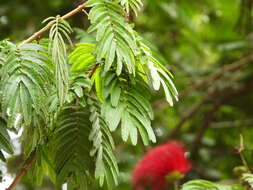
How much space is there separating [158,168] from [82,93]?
0.96 m

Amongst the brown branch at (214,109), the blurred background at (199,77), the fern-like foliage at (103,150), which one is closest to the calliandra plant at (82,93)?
the fern-like foliage at (103,150)

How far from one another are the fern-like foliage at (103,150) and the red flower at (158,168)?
84cm

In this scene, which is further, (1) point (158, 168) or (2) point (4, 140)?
(1) point (158, 168)

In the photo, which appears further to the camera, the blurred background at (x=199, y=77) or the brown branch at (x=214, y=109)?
the blurred background at (x=199, y=77)

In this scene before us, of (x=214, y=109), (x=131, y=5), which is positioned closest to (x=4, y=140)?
(x=131, y=5)

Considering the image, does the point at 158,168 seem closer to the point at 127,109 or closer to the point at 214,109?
the point at 127,109

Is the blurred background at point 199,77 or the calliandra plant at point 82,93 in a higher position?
the blurred background at point 199,77

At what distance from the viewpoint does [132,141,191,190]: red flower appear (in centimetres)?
234

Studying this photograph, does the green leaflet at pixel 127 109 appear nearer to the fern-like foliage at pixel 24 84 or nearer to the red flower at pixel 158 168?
the fern-like foliage at pixel 24 84

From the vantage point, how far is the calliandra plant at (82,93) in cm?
137

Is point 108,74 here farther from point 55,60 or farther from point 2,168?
point 2,168

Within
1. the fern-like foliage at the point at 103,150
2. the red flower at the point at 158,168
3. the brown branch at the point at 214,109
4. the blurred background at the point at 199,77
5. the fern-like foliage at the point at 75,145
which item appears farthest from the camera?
the blurred background at the point at 199,77

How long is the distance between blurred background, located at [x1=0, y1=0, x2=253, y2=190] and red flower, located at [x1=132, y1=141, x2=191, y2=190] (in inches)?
36.1

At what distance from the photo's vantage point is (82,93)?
4.90ft
